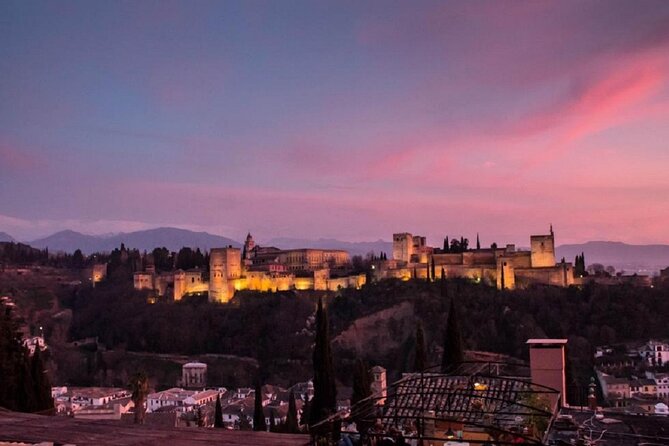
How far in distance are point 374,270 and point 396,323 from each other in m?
11.6

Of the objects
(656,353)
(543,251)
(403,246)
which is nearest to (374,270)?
(403,246)

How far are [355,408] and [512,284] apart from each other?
5418 centimetres

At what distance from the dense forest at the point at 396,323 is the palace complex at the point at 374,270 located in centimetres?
215

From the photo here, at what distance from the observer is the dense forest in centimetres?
5109

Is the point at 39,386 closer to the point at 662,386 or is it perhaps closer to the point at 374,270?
the point at 662,386

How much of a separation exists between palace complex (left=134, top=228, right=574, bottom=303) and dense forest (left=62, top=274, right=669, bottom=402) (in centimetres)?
215

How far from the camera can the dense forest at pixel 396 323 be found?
51094 mm

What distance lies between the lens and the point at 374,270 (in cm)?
6806

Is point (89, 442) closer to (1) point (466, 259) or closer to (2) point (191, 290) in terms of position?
(1) point (466, 259)

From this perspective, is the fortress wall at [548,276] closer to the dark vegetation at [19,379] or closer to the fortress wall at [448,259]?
the fortress wall at [448,259]

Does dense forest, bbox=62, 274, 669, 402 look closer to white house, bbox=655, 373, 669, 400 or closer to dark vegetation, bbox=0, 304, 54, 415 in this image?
white house, bbox=655, 373, 669, 400

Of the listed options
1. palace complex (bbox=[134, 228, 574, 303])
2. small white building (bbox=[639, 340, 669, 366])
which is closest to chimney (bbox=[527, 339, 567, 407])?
small white building (bbox=[639, 340, 669, 366])

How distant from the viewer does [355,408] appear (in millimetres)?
9227

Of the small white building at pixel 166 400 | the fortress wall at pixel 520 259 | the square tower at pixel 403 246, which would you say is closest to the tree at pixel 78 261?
the square tower at pixel 403 246
